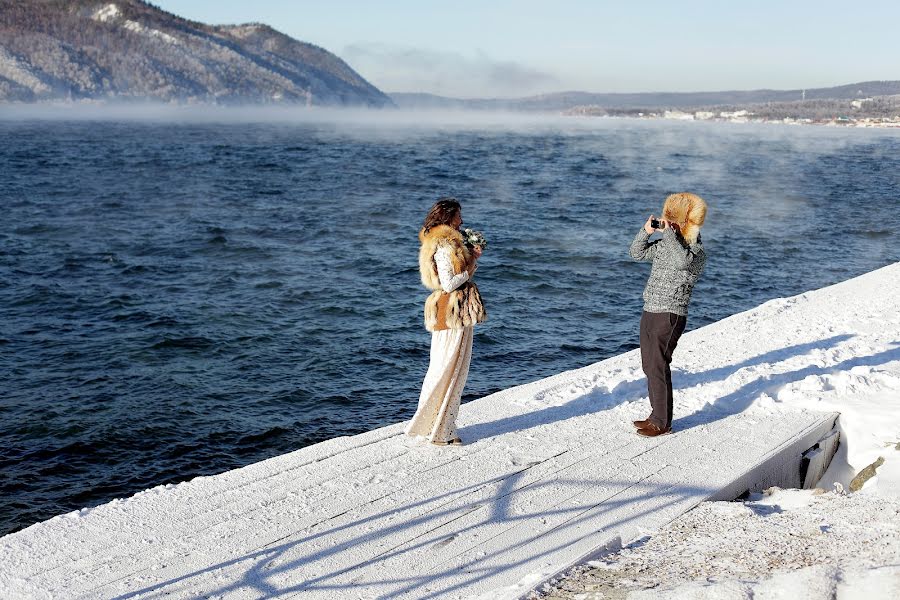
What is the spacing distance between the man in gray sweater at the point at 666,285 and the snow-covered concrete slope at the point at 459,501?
35 centimetres

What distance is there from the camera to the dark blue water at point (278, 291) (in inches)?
427

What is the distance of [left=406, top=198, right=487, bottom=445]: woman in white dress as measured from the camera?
245 inches

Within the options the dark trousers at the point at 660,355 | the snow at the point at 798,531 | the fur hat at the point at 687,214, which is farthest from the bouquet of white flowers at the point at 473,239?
the snow at the point at 798,531

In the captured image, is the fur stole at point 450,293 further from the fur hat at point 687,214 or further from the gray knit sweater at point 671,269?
the fur hat at point 687,214

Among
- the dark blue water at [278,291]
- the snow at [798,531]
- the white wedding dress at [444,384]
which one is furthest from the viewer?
the dark blue water at [278,291]

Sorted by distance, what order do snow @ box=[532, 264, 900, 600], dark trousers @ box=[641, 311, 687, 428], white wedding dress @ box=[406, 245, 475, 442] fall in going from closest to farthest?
snow @ box=[532, 264, 900, 600], white wedding dress @ box=[406, 245, 475, 442], dark trousers @ box=[641, 311, 687, 428]

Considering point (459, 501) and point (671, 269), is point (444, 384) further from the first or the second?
point (671, 269)

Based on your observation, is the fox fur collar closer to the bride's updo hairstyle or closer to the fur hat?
the bride's updo hairstyle

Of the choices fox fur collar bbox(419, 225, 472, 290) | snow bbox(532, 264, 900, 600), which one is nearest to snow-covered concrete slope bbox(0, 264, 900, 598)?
snow bbox(532, 264, 900, 600)

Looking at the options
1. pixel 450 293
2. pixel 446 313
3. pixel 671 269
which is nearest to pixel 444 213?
pixel 450 293

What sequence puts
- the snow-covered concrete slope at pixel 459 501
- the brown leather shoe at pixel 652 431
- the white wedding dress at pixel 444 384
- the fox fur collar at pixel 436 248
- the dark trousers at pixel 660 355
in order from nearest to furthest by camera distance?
the snow-covered concrete slope at pixel 459 501 < the fox fur collar at pixel 436 248 < the white wedding dress at pixel 444 384 < the dark trousers at pixel 660 355 < the brown leather shoe at pixel 652 431

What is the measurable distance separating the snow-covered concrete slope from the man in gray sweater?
1.16ft

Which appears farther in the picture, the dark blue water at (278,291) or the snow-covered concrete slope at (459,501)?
the dark blue water at (278,291)

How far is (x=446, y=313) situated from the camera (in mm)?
6316
